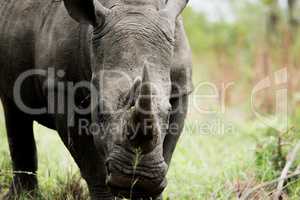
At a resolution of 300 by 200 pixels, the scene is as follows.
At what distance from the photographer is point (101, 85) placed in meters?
3.59

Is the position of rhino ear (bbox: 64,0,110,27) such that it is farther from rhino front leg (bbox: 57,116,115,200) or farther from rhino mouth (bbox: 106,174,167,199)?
rhino mouth (bbox: 106,174,167,199)

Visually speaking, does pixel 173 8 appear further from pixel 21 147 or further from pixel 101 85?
pixel 21 147

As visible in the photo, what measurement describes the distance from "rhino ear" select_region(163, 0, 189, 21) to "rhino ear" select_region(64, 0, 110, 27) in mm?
346

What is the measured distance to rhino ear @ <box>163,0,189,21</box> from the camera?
379 cm

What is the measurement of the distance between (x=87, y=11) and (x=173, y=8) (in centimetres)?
51

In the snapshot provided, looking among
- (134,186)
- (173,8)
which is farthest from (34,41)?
(134,186)

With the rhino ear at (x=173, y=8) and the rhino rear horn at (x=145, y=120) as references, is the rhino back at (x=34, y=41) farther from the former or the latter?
the rhino rear horn at (x=145, y=120)

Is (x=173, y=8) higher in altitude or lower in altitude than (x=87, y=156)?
higher

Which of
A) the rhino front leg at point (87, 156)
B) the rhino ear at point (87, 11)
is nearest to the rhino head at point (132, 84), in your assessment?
the rhino ear at point (87, 11)

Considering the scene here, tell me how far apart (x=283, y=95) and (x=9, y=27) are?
4633 millimetres

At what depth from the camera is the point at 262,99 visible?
28.8 feet

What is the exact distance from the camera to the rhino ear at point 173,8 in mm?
3795

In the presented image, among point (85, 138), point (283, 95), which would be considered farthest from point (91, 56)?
→ point (283, 95)

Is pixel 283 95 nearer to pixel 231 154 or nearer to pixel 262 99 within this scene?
pixel 262 99
